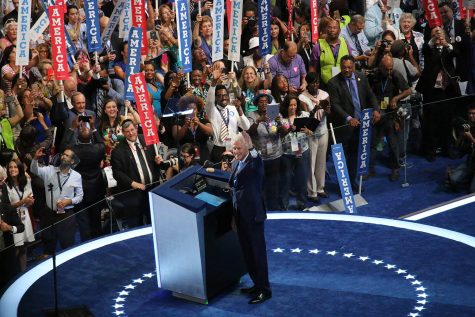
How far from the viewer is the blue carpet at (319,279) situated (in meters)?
9.95

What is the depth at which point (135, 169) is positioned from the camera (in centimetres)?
1252

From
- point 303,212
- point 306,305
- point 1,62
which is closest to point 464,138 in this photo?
point 303,212

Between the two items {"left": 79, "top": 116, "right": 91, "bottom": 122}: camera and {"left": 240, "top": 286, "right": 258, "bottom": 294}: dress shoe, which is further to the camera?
{"left": 79, "top": 116, "right": 91, "bottom": 122}: camera

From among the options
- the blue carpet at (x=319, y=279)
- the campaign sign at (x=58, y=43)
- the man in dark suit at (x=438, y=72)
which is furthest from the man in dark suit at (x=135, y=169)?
the man in dark suit at (x=438, y=72)

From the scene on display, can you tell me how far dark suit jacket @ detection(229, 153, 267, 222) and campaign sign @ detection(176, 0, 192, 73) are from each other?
469cm

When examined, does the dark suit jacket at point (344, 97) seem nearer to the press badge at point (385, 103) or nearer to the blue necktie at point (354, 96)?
the blue necktie at point (354, 96)

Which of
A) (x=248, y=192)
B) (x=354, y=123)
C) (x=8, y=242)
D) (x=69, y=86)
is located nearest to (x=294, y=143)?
(x=354, y=123)

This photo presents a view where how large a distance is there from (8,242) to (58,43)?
3345 mm

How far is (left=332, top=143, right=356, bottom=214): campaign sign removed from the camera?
13602mm

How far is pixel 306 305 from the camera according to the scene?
10.0m

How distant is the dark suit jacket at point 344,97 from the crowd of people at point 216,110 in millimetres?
16

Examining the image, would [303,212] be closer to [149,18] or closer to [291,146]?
[291,146]

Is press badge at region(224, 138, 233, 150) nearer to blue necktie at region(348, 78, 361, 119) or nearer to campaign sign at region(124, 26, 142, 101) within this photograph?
campaign sign at region(124, 26, 142, 101)

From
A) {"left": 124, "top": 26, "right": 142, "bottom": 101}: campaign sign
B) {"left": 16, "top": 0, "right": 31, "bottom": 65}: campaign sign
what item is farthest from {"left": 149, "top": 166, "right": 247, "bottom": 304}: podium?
{"left": 16, "top": 0, "right": 31, "bottom": 65}: campaign sign
